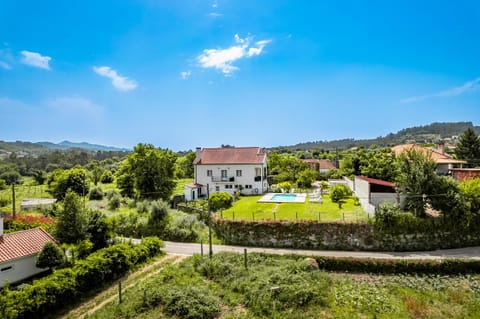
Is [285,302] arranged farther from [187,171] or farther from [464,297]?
[187,171]

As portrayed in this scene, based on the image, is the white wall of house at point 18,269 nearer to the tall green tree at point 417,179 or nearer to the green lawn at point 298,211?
the green lawn at point 298,211

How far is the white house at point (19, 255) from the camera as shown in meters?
15.5

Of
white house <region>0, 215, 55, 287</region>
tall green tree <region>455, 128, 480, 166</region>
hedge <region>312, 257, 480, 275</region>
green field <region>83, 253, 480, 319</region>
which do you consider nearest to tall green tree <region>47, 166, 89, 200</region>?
white house <region>0, 215, 55, 287</region>

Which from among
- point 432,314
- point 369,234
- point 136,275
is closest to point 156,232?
point 136,275

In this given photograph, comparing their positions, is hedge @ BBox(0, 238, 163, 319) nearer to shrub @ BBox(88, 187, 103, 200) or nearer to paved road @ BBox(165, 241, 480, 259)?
paved road @ BBox(165, 241, 480, 259)

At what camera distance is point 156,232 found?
2584 centimetres

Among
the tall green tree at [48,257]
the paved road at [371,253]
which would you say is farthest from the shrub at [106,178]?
the tall green tree at [48,257]

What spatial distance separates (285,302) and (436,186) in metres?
14.9

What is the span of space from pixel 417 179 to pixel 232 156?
82.4ft

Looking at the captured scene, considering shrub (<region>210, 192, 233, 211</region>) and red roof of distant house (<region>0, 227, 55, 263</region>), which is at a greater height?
shrub (<region>210, 192, 233, 211</region>)

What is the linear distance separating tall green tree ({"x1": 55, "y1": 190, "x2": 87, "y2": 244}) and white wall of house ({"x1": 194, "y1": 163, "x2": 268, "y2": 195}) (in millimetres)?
20992

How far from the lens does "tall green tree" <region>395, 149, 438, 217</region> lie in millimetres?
20266

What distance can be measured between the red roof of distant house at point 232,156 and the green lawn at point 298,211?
27.9ft

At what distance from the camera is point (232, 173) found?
1558 inches
